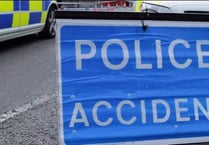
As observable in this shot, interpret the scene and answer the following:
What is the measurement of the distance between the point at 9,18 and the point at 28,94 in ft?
7.92

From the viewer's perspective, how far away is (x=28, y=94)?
5598 millimetres

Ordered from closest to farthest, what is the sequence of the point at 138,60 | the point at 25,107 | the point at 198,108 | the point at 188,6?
1. the point at 138,60
2. the point at 198,108
3. the point at 25,107
4. the point at 188,6

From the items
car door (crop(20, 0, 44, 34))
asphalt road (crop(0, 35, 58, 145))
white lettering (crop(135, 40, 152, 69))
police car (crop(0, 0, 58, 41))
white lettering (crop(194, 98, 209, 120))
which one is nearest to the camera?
white lettering (crop(135, 40, 152, 69))

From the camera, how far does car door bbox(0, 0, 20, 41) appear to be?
289 inches

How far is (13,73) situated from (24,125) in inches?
97.0

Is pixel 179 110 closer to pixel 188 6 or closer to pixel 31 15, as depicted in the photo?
pixel 188 6

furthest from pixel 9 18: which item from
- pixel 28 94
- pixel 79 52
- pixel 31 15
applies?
pixel 79 52

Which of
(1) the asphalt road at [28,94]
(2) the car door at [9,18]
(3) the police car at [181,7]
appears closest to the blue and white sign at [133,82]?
(1) the asphalt road at [28,94]

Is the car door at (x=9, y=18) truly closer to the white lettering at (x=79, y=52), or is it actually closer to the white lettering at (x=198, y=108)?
the white lettering at (x=79, y=52)

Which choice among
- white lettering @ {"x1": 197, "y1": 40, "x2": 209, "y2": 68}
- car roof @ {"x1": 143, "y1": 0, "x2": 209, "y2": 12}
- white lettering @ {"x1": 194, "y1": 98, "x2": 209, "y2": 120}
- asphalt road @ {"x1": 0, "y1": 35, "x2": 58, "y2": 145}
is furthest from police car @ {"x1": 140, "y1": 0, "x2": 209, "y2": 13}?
white lettering @ {"x1": 194, "y1": 98, "x2": 209, "y2": 120}

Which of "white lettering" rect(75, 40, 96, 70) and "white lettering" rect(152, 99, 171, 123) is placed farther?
"white lettering" rect(152, 99, 171, 123)

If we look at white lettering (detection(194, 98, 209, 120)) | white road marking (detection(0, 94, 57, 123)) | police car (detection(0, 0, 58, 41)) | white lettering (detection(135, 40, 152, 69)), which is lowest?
white road marking (detection(0, 94, 57, 123))

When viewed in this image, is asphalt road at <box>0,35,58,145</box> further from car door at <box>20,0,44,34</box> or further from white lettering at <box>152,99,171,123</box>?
white lettering at <box>152,99,171,123</box>

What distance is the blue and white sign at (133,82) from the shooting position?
2.95m
